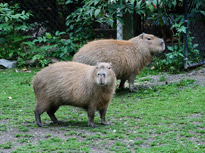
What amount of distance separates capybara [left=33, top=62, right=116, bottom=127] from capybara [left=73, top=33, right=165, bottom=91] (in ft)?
5.15

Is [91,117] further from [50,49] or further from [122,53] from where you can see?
[50,49]

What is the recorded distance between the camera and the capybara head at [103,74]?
4.72 meters

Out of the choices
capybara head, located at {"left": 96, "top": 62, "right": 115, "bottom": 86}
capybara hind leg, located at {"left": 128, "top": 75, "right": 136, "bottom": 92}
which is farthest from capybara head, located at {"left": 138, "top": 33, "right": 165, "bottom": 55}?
capybara head, located at {"left": 96, "top": 62, "right": 115, "bottom": 86}

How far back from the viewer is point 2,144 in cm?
427

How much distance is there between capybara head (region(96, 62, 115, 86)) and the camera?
186 inches

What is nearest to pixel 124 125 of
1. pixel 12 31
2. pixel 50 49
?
pixel 50 49

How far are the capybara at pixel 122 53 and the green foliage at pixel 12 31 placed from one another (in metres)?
3.24

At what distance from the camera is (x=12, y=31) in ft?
32.6

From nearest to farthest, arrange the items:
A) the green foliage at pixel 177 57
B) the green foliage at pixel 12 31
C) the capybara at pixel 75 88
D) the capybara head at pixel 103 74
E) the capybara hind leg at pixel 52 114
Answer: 1. the capybara head at pixel 103 74
2. the capybara at pixel 75 88
3. the capybara hind leg at pixel 52 114
4. the green foliage at pixel 177 57
5. the green foliage at pixel 12 31

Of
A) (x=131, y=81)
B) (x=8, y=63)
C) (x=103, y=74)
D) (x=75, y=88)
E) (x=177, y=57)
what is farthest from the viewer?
(x=8, y=63)

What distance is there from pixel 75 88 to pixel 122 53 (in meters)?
2.19

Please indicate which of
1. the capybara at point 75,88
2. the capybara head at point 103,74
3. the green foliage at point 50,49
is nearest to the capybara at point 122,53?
the capybara at point 75,88

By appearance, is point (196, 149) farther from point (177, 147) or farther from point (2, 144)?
point (2, 144)

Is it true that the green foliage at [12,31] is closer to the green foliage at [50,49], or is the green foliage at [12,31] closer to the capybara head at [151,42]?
the green foliage at [50,49]
